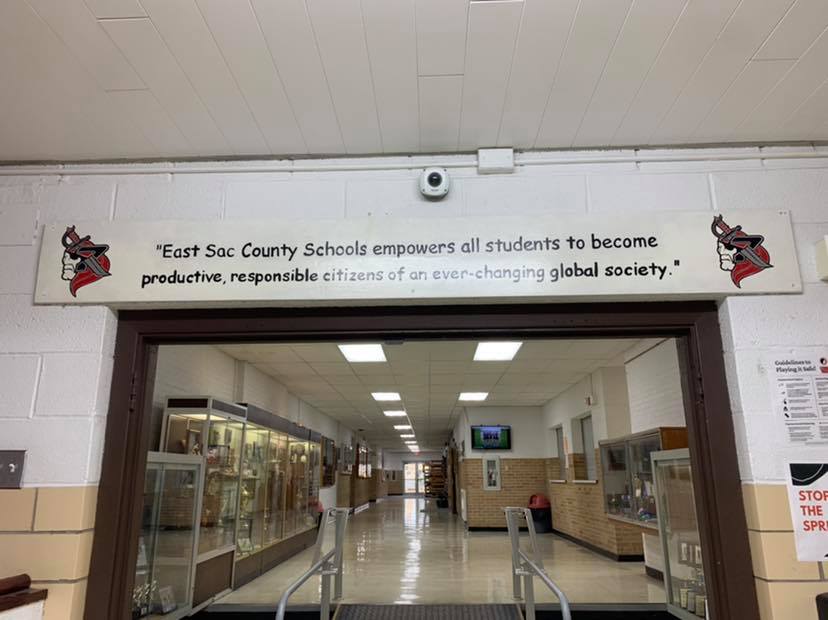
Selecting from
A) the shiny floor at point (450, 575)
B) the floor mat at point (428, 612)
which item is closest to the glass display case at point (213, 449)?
the shiny floor at point (450, 575)

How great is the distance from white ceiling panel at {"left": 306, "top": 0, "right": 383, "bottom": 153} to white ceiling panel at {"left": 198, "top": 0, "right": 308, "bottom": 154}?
0.66 feet

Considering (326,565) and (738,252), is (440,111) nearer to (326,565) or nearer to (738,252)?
(738,252)

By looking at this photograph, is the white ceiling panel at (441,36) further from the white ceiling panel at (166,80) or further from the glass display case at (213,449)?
the glass display case at (213,449)

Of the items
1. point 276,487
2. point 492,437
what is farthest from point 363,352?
point 492,437

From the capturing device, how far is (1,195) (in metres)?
2.61

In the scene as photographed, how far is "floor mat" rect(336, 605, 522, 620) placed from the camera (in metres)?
5.14

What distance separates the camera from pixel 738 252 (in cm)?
238

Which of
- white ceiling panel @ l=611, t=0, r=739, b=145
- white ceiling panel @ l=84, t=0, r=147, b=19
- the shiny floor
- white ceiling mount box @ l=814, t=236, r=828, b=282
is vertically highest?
white ceiling panel @ l=84, t=0, r=147, b=19

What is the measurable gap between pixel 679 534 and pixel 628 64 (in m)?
4.64

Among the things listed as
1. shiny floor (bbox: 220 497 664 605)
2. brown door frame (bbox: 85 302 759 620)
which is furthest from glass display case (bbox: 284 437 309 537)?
brown door frame (bbox: 85 302 759 620)

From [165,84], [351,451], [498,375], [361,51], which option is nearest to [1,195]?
[165,84]

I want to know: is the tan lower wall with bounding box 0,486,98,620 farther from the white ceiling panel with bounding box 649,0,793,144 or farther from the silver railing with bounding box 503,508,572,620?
the white ceiling panel with bounding box 649,0,793,144

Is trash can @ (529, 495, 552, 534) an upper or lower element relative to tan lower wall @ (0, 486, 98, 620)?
lower

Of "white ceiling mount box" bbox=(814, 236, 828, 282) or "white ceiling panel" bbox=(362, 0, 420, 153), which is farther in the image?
"white ceiling mount box" bbox=(814, 236, 828, 282)
